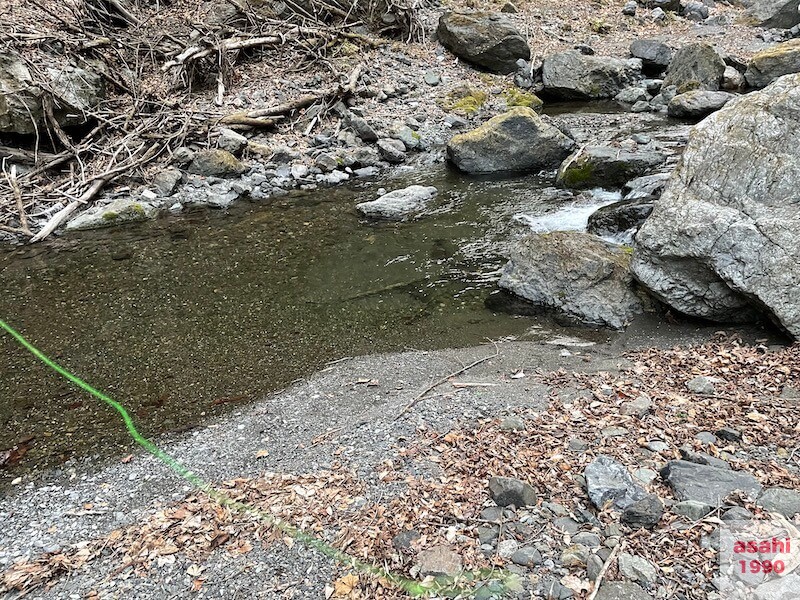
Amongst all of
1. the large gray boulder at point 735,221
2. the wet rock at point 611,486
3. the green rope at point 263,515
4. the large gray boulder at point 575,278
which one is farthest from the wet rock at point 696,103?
the green rope at point 263,515

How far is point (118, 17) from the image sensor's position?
12.9m

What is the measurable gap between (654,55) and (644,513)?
1672 centimetres

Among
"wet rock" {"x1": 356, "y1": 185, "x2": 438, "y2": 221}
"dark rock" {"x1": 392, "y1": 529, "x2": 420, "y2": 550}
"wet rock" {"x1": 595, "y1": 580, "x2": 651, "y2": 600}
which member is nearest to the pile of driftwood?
"wet rock" {"x1": 356, "y1": 185, "x2": 438, "y2": 221}

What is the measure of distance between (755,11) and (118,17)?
2124 centimetres

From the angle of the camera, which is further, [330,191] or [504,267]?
[330,191]

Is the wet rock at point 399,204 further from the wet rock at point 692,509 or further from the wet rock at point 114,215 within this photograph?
the wet rock at point 692,509

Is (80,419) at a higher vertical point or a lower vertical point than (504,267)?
lower

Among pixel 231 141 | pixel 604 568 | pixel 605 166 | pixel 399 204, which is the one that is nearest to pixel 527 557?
pixel 604 568

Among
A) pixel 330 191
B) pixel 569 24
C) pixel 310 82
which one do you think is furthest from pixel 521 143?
pixel 569 24

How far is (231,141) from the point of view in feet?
34.8

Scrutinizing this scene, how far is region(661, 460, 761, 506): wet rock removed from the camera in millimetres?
2762

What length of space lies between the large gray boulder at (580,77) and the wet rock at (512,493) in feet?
44.8

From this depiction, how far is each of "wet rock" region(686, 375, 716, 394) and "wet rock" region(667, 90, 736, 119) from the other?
32.5 feet

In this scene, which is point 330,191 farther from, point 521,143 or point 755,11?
point 755,11
